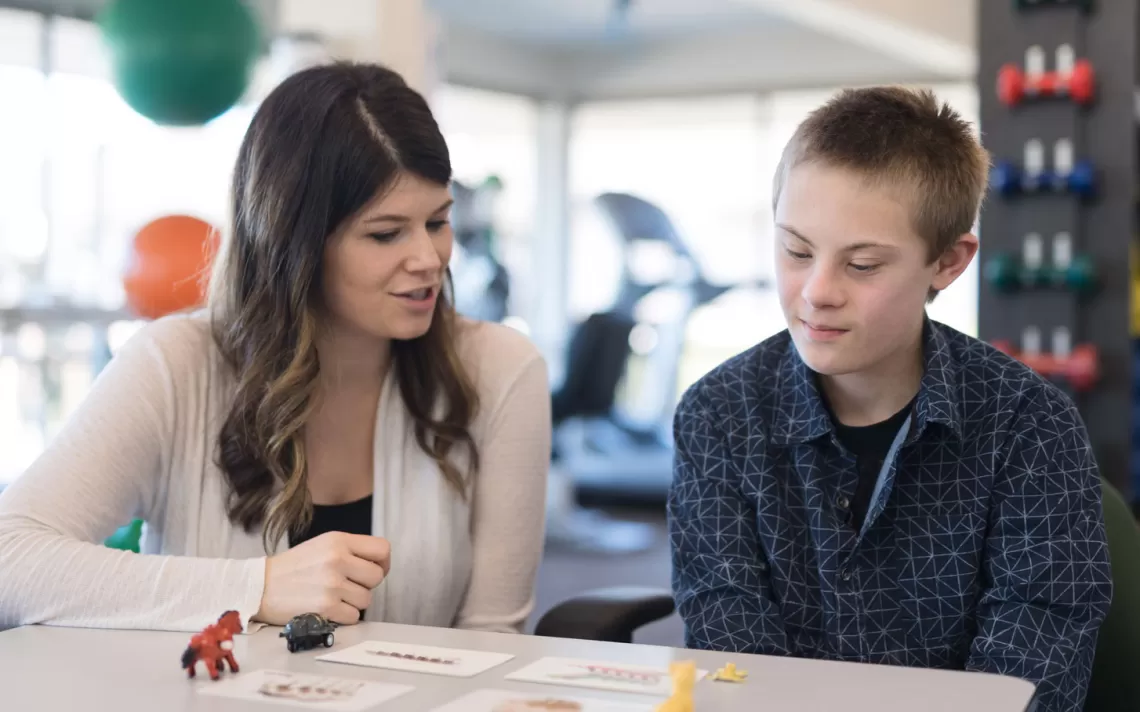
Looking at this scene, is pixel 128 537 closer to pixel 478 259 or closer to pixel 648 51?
pixel 478 259

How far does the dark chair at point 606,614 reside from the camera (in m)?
1.37

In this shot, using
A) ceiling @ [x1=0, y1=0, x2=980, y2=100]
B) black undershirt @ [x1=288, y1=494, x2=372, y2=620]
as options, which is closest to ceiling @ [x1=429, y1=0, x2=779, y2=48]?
ceiling @ [x1=0, y1=0, x2=980, y2=100]

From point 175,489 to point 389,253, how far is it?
383 mm

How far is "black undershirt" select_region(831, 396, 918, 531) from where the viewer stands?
4.35 ft

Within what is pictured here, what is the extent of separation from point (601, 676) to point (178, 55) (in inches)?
70.6

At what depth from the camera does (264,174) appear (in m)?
1.51

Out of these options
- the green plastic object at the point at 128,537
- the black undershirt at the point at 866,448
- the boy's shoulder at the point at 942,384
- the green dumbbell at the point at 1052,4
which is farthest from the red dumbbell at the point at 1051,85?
the green plastic object at the point at 128,537

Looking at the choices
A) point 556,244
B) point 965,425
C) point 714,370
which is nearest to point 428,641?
point 714,370

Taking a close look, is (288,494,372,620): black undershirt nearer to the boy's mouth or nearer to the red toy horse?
the red toy horse

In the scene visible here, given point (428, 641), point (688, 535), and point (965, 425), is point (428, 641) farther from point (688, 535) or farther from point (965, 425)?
point (965, 425)

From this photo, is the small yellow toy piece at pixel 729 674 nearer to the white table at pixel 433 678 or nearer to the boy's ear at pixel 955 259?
the white table at pixel 433 678

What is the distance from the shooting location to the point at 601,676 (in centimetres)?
98

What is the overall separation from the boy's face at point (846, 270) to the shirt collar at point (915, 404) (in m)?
0.05

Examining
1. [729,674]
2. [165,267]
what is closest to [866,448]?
[729,674]
